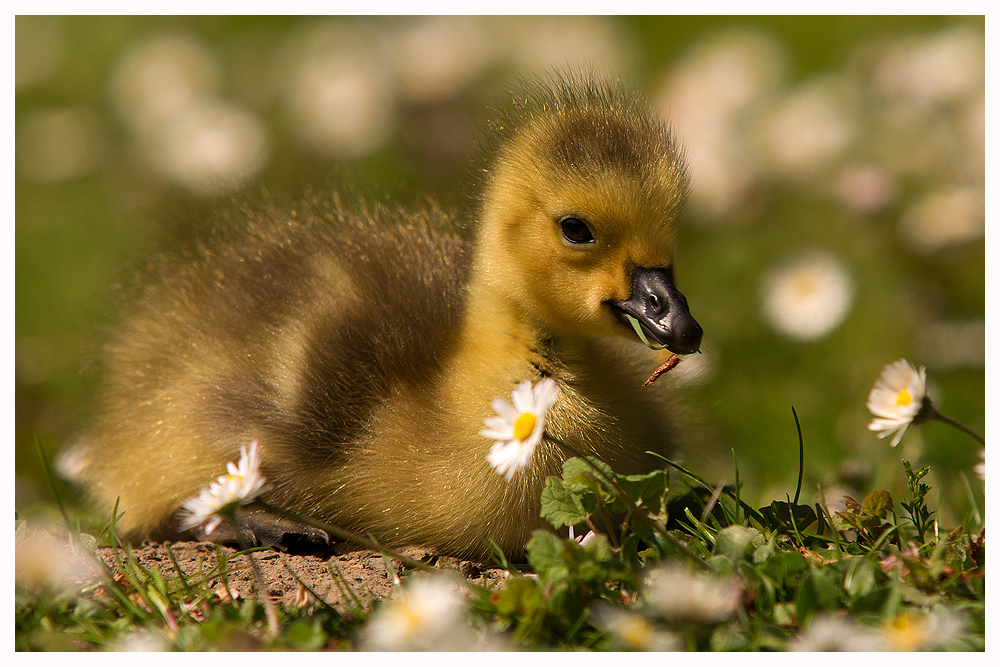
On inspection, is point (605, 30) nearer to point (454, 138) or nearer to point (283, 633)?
point (454, 138)

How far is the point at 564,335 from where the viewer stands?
2152mm

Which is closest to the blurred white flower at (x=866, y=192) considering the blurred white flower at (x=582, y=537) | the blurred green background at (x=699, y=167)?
the blurred green background at (x=699, y=167)

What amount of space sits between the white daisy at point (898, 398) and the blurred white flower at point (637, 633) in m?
0.64

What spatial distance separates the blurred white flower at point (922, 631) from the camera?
1.47 meters

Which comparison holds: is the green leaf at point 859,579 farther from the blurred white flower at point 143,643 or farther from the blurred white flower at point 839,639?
the blurred white flower at point 143,643

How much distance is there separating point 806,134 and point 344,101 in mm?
2508

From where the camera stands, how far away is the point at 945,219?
3.99m

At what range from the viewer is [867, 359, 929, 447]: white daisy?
6.25ft

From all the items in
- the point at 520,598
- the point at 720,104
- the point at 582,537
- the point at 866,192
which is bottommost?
the point at 582,537

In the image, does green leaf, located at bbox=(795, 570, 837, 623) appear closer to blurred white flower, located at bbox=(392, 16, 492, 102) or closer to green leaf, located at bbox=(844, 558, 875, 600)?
green leaf, located at bbox=(844, 558, 875, 600)

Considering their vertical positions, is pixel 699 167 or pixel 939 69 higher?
pixel 939 69

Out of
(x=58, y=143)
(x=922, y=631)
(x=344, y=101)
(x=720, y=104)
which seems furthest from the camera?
(x=58, y=143)

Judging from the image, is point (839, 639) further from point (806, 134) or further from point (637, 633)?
point (806, 134)

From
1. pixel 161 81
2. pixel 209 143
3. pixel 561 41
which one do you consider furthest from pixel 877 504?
pixel 161 81
